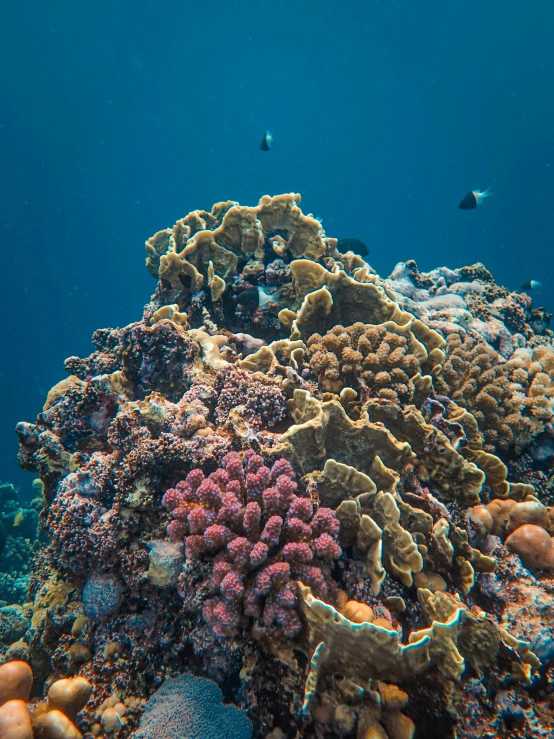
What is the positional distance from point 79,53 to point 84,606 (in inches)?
3503

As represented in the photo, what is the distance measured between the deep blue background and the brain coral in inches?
1770

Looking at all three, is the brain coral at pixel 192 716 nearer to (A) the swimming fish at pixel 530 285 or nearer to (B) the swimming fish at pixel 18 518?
(A) the swimming fish at pixel 530 285

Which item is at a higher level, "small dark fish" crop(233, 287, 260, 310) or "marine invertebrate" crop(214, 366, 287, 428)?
"small dark fish" crop(233, 287, 260, 310)

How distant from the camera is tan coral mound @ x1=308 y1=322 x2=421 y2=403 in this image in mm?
3965

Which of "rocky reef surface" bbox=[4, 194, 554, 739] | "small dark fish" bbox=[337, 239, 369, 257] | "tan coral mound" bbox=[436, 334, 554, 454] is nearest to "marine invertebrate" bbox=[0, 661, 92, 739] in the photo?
"rocky reef surface" bbox=[4, 194, 554, 739]

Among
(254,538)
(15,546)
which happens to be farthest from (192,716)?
(15,546)

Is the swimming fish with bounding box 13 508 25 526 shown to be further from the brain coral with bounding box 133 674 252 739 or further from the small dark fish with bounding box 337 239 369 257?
the small dark fish with bounding box 337 239 369 257

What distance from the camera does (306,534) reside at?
2.59 meters

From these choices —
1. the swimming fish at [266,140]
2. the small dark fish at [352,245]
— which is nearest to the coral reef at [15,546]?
the small dark fish at [352,245]

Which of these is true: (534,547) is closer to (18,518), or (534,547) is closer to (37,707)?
Result: (37,707)

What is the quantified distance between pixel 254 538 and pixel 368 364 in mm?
2322

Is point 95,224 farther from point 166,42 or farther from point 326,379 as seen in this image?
point 326,379

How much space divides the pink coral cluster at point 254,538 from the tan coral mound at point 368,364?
1.47 meters

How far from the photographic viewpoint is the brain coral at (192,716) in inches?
91.7
